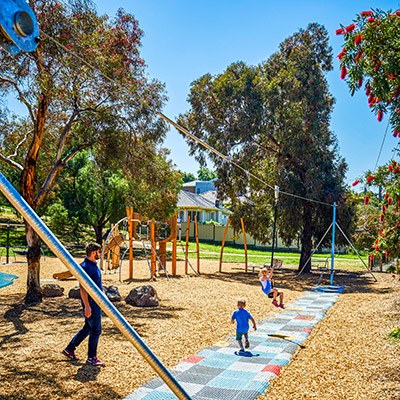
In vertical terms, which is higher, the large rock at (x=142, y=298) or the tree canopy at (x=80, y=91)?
the tree canopy at (x=80, y=91)

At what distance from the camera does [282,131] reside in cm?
2144

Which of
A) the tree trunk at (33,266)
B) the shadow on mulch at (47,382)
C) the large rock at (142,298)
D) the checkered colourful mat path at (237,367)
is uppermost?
the tree trunk at (33,266)

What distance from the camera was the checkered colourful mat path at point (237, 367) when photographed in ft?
17.7

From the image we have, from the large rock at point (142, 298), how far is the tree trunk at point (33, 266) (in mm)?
2132

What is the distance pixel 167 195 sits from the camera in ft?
88.6

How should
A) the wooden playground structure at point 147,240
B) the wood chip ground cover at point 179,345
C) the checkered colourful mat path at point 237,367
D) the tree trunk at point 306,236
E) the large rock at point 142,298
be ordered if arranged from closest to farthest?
the checkered colourful mat path at point 237,367
the wood chip ground cover at point 179,345
the large rock at point 142,298
the wooden playground structure at point 147,240
the tree trunk at point 306,236

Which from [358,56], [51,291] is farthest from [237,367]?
[51,291]

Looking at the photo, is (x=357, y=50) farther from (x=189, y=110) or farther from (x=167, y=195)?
(x=167, y=195)

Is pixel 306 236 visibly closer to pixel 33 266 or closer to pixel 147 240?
pixel 147 240

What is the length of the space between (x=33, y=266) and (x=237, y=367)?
6.43 m

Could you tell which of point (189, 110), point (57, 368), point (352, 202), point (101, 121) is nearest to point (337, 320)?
point (57, 368)

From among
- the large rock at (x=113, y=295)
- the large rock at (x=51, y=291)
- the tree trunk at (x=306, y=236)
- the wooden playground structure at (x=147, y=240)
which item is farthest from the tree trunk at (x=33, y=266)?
the tree trunk at (x=306, y=236)

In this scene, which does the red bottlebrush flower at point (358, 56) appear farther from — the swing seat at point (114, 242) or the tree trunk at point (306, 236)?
the tree trunk at point (306, 236)

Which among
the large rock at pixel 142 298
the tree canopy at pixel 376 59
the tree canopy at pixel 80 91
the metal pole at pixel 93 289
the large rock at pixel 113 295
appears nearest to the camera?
the metal pole at pixel 93 289
